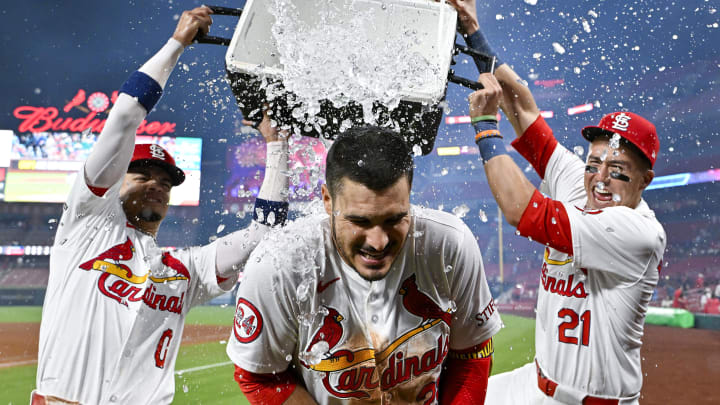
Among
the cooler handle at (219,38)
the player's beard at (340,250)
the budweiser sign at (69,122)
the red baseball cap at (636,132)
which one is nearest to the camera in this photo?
the player's beard at (340,250)

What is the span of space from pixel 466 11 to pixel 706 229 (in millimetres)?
24412

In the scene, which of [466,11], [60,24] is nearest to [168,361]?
[466,11]

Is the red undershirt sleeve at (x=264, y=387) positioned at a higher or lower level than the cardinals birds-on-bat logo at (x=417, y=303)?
lower

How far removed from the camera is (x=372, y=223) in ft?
5.04

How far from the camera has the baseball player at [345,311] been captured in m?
1.71

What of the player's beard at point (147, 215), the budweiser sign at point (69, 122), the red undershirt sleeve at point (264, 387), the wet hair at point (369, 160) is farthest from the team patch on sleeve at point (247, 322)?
the budweiser sign at point (69, 122)

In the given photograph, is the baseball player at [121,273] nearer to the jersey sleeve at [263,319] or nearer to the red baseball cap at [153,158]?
the red baseball cap at [153,158]

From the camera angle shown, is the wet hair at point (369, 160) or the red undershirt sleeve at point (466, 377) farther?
the red undershirt sleeve at point (466, 377)

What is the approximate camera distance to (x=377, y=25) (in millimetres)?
1927

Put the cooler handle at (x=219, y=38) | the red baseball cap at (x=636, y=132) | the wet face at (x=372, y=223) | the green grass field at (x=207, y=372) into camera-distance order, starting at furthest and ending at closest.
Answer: the green grass field at (x=207, y=372) → the red baseball cap at (x=636, y=132) → the cooler handle at (x=219, y=38) → the wet face at (x=372, y=223)

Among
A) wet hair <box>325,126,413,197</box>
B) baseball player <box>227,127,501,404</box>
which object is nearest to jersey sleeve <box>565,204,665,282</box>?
baseball player <box>227,127,501,404</box>

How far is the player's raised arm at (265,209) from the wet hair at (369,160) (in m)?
0.59

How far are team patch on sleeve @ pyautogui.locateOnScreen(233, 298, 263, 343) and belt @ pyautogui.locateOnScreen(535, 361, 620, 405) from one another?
1.73 m

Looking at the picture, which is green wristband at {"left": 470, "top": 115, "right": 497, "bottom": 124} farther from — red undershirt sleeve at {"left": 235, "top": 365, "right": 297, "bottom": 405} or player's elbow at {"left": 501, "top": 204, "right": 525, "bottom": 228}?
red undershirt sleeve at {"left": 235, "top": 365, "right": 297, "bottom": 405}
